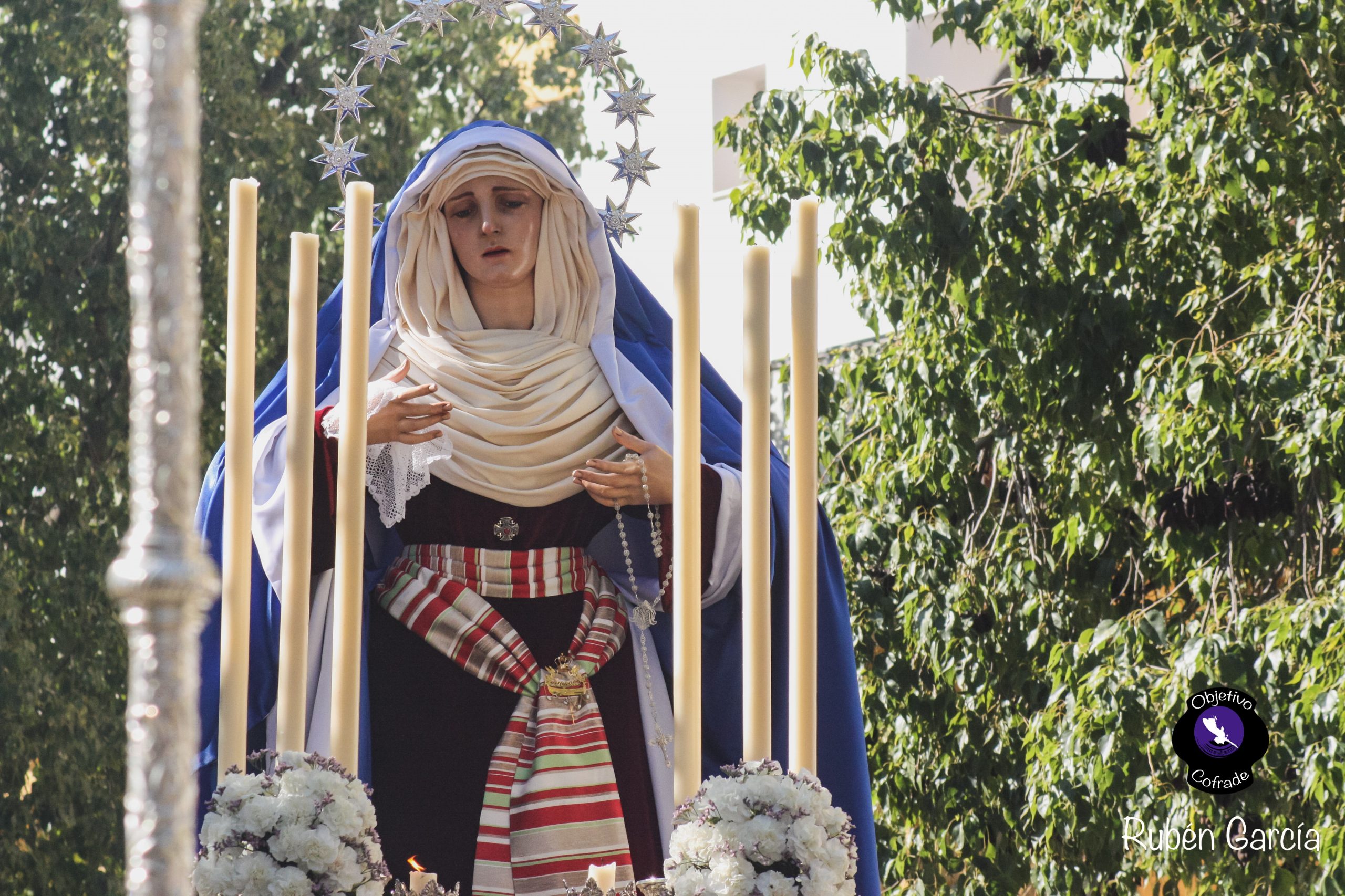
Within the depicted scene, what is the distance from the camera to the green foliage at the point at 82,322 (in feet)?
23.3

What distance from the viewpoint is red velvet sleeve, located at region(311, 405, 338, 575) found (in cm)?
235

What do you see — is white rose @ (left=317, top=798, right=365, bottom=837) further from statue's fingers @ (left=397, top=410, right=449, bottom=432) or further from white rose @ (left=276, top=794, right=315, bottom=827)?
statue's fingers @ (left=397, top=410, right=449, bottom=432)

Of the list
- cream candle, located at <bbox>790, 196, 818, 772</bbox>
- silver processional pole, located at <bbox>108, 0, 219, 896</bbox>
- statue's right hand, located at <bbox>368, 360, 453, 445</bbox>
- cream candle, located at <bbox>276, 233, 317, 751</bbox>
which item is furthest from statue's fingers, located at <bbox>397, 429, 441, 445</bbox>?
silver processional pole, located at <bbox>108, 0, 219, 896</bbox>

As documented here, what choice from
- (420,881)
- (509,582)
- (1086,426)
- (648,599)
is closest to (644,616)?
(648,599)

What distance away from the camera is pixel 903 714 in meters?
5.14

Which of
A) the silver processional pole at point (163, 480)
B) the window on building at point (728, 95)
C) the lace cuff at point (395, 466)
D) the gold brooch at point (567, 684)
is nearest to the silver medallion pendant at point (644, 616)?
the gold brooch at point (567, 684)

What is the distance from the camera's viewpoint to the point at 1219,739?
4.23 meters

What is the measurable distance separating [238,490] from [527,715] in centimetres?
75

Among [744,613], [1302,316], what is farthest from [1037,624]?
[744,613]

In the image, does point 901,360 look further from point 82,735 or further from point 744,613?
point 82,735

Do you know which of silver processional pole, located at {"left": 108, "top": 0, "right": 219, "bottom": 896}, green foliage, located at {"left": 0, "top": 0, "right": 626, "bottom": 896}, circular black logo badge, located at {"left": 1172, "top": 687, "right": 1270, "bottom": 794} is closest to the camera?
silver processional pole, located at {"left": 108, "top": 0, "right": 219, "bottom": 896}

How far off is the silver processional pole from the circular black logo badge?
135 inches

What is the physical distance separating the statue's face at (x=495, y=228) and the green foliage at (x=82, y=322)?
4.56m

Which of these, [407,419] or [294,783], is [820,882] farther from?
[407,419]
